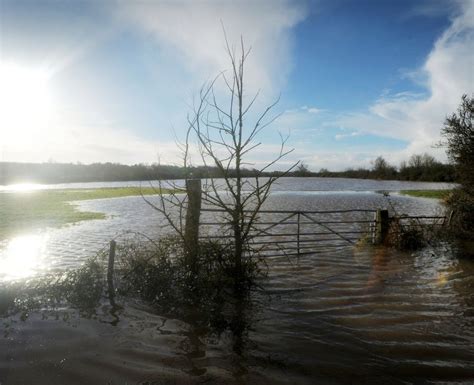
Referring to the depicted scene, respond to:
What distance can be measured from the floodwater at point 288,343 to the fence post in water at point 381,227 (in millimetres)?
4452

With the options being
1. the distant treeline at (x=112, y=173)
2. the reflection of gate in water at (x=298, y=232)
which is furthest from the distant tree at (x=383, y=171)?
the reflection of gate in water at (x=298, y=232)

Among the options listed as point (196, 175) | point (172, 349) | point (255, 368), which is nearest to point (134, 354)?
point (172, 349)

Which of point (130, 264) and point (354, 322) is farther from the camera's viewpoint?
point (130, 264)

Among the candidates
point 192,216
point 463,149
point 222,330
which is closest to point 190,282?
point 192,216

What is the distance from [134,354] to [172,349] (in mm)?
553

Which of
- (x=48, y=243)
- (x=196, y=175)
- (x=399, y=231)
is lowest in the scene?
(x=48, y=243)

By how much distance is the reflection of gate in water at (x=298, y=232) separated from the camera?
403 inches

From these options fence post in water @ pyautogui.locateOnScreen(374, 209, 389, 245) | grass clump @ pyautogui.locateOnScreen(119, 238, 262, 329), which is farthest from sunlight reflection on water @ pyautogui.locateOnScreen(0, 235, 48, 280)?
fence post in water @ pyautogui.locateOnScreen(374, 209, 389, 245)

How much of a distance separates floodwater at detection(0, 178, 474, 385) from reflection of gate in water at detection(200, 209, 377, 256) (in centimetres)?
193

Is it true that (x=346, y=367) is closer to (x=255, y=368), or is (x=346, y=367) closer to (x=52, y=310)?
(x=255, y=368)

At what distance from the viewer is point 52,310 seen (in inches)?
275

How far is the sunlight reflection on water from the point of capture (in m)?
11.1

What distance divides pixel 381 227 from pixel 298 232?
11.0ft

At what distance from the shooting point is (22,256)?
13.5 m
